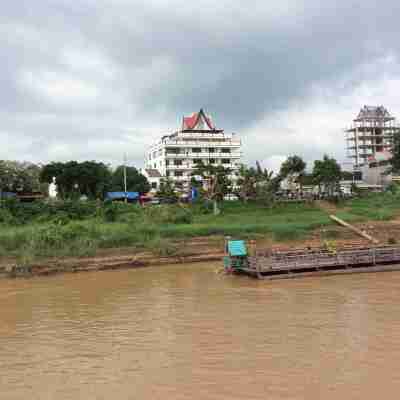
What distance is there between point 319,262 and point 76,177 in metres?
33.2

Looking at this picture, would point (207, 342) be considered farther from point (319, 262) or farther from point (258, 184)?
point (258, 184)

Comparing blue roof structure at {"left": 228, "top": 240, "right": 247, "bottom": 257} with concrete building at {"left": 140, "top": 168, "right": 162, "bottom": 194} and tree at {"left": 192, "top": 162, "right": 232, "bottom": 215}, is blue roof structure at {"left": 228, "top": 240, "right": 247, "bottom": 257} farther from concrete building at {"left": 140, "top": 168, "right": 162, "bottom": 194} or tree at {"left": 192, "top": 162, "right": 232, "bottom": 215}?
concrete building at {"left": 140, "top": 168, "right": 162, "bottom": 194}

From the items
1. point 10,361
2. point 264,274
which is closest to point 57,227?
point 264,274

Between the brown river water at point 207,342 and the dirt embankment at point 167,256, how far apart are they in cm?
691

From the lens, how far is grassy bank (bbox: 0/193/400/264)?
93.2 feet

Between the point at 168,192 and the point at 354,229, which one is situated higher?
the point at 168,192

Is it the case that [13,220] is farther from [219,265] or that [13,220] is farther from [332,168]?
[332,168]

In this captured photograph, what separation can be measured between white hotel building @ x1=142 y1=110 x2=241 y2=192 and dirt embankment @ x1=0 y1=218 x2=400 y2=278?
100 feet

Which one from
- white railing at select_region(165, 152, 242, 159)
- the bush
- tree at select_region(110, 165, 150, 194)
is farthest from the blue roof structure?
white railing at select_region(165, 152, 242, 159)

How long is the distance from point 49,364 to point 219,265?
17.2m

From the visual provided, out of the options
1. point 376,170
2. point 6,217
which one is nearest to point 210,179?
point 6,217

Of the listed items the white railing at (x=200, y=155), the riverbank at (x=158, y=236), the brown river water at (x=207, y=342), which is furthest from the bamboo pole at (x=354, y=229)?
the white railing at (x=200, y=155)

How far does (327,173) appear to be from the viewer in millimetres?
46875

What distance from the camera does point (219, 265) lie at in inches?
1040
